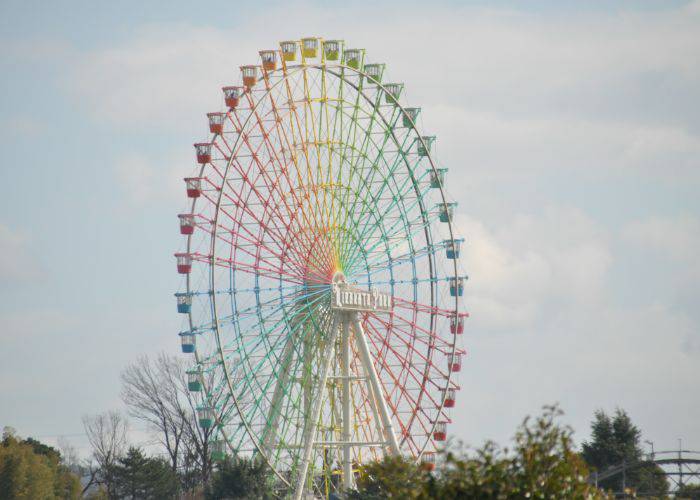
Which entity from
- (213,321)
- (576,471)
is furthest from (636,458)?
(576,471)

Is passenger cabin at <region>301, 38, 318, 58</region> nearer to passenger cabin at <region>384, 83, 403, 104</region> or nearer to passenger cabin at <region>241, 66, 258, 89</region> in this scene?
passenger cabin at <region>241, 66, 258, 89</region>

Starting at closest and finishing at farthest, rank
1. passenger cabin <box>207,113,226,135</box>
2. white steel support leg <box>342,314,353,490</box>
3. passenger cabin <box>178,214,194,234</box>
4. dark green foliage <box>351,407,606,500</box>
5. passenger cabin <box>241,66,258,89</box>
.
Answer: dark green foliage <box>351,407,606,500</box>, passenger cabin <box>178,214,194,234</box>, passenger cabin <box>207,113,226,135</box>, passenger cabin <box>241,66,258,89</box>, white steel support leg <box>342,314,353,490</box>

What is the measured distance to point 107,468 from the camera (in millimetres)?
104062

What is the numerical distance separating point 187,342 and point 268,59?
13.2 metres

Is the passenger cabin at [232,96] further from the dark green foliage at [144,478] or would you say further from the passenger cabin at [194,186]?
the dark green foliage at [144,478]

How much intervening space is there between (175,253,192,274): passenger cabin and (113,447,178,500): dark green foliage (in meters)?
36.9

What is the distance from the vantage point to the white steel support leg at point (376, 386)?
2731 inches

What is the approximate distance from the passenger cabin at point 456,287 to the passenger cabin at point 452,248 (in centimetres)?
115

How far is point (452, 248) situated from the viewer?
2913 inches

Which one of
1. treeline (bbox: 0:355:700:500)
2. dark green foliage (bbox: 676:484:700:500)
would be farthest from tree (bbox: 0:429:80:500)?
dark green foliage (bbox: 676:484:700:500)

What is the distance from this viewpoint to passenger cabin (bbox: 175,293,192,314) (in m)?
64.1

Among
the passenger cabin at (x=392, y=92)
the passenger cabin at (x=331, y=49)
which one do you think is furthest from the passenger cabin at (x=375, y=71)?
the passenger cabin at (x=331, y=49)

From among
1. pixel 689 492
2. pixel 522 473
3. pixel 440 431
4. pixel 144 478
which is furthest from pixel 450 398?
pixel 522 473

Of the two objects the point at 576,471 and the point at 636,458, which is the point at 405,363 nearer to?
the point at 636,458
